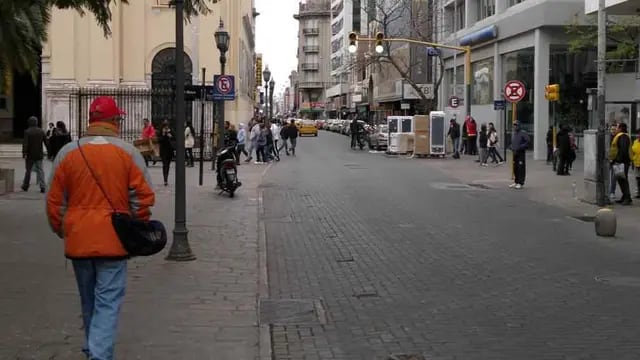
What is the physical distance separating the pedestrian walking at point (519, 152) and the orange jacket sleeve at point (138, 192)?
58.5ft

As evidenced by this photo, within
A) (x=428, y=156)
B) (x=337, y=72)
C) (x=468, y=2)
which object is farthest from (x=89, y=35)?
(x=337, y=72)

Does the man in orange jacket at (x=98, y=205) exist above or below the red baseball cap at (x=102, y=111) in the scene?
below

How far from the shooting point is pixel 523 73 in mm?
38719

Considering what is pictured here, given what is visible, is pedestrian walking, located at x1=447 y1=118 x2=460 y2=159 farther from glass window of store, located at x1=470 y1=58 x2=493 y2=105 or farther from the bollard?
the bollard

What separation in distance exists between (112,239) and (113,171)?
436 mm

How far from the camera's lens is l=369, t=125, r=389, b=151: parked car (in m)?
43.2

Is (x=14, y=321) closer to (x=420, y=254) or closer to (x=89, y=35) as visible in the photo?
(x=420, y=254)

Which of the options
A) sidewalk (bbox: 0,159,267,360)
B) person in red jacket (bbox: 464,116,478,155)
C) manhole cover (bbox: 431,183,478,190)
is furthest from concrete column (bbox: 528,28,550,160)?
sidewalk (bbox: 0,159,267,360)

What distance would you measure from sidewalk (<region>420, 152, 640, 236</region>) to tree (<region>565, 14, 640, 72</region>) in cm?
444

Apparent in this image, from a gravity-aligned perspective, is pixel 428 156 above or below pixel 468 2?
below

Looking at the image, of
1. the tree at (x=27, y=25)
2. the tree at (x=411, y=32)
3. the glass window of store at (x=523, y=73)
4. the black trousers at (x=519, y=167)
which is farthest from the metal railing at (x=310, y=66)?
the tree at (x=27, y=25)

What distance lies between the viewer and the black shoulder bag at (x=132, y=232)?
16.2 feet

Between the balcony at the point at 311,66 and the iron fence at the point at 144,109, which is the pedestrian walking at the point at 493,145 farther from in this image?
the balcony at the point at 311,66

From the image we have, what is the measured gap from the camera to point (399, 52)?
6756 cm
